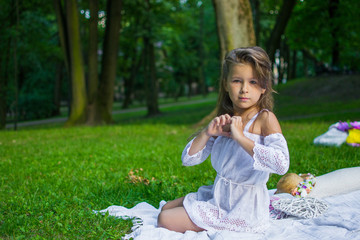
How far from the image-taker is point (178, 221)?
2.97 meters

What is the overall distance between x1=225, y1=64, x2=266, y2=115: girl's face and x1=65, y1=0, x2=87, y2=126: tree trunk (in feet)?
37.2

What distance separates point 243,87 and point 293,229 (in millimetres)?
1180

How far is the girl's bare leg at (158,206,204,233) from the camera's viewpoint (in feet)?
9.71

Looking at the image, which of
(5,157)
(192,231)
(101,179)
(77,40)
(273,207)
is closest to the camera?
(192,231)

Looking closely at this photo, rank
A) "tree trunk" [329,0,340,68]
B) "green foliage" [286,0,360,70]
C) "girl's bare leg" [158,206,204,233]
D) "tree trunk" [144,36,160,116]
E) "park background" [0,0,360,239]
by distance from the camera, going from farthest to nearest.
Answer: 1. "tree trunk" [144,36,160,116]
2. "tree trunk" [329,0,340,68]
3. "green foliage" [286,0,360,70]
4. "park background" [0,0,360,239]
5. "girl's bare leg" [158,206,204,233]

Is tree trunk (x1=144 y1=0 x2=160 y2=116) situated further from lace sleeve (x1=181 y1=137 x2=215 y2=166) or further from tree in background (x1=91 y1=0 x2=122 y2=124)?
lace sleeve (x1=181 y1=137 x2=215 y2=166)

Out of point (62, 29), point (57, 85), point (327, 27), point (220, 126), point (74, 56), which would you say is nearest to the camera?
point (220, 126)

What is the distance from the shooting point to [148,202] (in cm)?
390

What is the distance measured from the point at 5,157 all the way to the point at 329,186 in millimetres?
5532

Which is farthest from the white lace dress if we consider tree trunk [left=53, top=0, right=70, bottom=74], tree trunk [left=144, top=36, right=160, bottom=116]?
tree trunk [left=144, top=36, right=160, bottom=116]

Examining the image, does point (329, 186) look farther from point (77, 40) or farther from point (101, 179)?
point (77, 40)

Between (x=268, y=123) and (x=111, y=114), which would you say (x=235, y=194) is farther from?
(x=111, y=114)

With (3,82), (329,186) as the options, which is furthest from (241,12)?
(3,82)

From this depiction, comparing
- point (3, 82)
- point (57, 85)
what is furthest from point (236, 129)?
point (57, 85)
